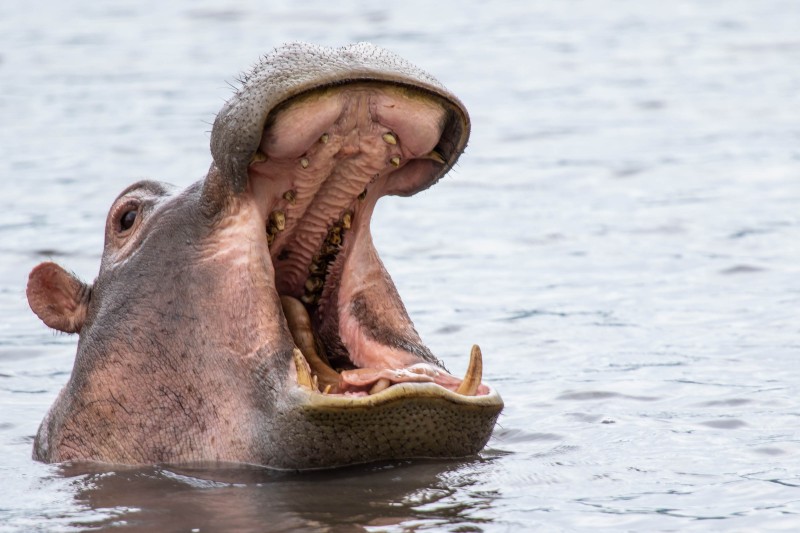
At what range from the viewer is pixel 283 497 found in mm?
5547

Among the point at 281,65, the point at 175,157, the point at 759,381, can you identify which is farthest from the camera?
the point at 175,157

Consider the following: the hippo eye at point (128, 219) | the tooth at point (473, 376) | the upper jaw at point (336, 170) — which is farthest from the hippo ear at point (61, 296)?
the tooth at point (473, 376)

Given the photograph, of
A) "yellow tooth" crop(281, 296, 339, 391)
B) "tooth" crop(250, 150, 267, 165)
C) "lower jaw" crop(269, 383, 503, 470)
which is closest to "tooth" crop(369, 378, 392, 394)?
"lower jaw" crop(269, 383, 503, 470)

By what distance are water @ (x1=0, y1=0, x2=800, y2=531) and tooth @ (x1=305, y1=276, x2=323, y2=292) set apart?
2.67ft

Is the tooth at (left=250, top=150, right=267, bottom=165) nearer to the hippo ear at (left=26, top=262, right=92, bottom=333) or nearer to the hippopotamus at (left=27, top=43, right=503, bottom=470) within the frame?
the hippopotamus at (left=27, top=43, right=503, bottom=470)

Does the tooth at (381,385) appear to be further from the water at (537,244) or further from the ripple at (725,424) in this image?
the ripple at (725,424)

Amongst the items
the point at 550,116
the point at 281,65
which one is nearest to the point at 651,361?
the point at 281,65

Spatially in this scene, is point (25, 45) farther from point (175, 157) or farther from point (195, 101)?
point (175, 157)

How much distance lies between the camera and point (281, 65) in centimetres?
538

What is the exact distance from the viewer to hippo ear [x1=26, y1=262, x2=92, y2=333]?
20.9ft

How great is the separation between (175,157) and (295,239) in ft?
32.0

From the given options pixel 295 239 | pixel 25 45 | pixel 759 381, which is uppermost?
pixel 25 45

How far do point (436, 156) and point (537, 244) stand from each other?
6044 millimetres

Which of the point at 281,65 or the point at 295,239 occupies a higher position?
the point at 281,65
